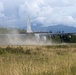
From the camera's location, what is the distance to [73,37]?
9262cm

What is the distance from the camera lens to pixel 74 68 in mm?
13406

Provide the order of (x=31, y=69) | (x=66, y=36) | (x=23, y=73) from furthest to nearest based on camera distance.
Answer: (x=66, y=36), (x=31, y=69), (x=23, y=73)

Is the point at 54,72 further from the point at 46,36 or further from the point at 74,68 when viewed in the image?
the point at 46,36

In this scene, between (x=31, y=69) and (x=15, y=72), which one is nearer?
(x=15, y=72)

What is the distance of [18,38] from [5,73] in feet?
243

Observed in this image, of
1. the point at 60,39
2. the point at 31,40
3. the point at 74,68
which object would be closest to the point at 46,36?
the point at 60,39

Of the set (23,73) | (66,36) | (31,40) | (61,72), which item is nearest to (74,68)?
(61,72)

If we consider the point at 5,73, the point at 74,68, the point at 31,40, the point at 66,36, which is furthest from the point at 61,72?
the point at 66,36

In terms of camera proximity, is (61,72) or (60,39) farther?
(60,39)

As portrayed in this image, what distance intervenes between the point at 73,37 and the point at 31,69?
3166 inches

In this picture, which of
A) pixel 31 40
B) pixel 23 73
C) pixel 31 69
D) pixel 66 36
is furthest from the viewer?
pixel 66 36

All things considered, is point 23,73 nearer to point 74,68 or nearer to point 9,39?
point 74,68

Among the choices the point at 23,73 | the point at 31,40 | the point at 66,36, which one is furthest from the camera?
the point at 66,36

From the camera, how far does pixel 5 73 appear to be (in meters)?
12.3
